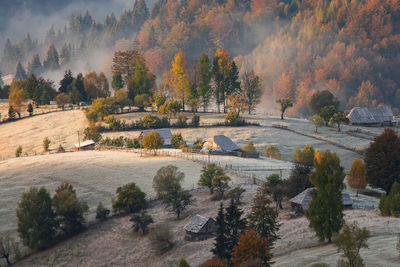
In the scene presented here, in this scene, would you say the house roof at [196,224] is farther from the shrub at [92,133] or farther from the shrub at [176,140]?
the shrub at [92,133]

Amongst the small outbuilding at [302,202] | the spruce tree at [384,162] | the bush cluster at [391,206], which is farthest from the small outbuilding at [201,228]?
the spruce tree at [384,162]

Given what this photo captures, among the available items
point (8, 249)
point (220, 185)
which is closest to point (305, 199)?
point (220, 185)

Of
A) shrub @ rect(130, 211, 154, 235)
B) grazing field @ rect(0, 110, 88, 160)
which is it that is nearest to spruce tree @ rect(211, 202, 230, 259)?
shrub @ rect(130, 211, 154, 235)

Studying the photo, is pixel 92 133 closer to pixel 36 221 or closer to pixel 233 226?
pixel 36 221

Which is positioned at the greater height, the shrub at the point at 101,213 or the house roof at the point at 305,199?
the house roof at the point at 305,199

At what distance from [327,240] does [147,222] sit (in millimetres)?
18892

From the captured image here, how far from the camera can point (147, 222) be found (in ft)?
158

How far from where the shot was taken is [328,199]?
117 ft

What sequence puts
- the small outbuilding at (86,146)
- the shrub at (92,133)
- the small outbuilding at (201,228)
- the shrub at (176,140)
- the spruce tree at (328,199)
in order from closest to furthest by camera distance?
the spruce tree at (328,199) < the small outbuilding at (201,228) < the shrub at (176,140) < the small outbuilding at (86,146) < the shrub at (92,133)

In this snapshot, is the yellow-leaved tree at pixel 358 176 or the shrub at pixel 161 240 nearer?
the shrub at pixel 161 240

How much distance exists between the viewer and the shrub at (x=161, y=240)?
43597 mm

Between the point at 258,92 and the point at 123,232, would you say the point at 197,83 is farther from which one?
the point at 123,232

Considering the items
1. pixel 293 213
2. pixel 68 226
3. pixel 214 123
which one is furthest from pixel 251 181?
pixel 214 123

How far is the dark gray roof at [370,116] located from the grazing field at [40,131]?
63.4 m
